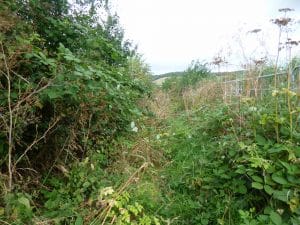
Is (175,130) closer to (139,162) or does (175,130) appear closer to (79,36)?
(139,162)

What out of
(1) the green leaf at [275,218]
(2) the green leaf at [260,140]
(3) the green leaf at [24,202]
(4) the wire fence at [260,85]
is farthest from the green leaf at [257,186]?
(3) the green leaf at [24,202]

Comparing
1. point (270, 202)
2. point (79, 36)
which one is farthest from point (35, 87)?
point (270, 202)

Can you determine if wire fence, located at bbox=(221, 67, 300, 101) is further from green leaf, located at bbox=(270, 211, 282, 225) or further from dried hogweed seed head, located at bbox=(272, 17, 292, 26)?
green leaf, located at bbox=(270, 211, 282, 225)

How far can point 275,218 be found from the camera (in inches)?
78.7

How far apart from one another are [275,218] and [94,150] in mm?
1746

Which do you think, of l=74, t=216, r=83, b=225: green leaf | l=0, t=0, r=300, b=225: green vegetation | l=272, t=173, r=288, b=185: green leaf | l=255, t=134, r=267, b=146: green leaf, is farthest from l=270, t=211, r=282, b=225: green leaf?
l=74, t=216, r=83, b=225: green leaf

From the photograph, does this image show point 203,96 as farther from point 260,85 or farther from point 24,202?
point 24,202

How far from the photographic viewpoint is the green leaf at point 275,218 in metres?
1.98

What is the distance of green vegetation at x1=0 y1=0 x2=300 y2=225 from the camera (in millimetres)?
2043

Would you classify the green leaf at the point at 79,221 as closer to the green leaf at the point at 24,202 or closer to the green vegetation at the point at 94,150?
the green vegetation at the point at 94,150

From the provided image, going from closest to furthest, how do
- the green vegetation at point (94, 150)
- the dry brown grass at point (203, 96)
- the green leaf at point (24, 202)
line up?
the green leaf at point (24, 202) → the green vegetation at point (94, 150) → the dry brown grass at point (203, 96)

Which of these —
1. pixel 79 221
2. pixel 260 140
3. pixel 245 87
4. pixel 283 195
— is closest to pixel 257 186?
pixel 283 195

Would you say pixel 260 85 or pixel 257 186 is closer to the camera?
pixel 257 186

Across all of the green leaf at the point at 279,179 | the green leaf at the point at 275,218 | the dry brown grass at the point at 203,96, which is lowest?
the green leaf at the point at 275,218
